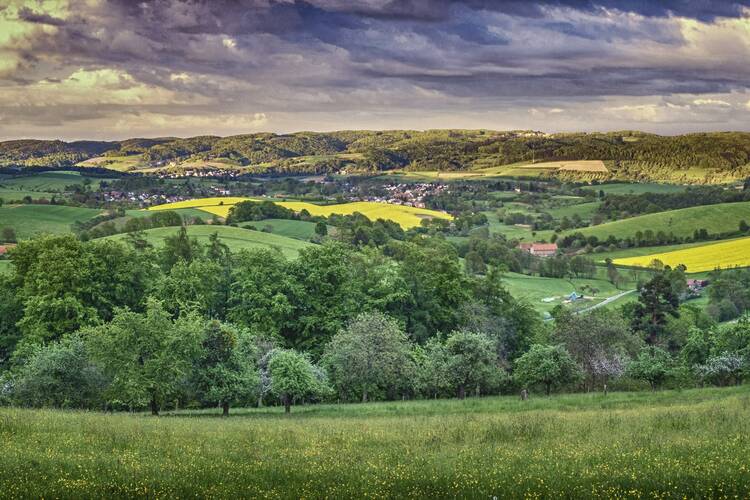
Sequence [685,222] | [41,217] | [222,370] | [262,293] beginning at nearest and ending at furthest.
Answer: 1. [222,370]
2. [262,293]
3. [41,217]
4. [685,222]

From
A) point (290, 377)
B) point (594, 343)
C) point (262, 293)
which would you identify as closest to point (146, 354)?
point (290, 377)

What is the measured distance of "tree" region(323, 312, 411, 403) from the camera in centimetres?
5097

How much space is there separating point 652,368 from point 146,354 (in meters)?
36.9

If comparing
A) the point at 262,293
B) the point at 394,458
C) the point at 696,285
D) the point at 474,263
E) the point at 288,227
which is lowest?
the point at 696,285

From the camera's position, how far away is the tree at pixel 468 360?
50.2 metres

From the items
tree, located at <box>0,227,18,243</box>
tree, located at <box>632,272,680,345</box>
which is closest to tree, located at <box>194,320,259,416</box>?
tree, located at <box>632,272,680,345</box>

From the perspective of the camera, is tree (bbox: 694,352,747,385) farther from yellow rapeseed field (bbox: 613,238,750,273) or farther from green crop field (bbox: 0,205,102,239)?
green crop field (bbox: 0,205,102,239)

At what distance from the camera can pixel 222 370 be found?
4050cm

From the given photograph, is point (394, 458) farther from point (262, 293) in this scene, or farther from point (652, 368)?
point (262, 293)

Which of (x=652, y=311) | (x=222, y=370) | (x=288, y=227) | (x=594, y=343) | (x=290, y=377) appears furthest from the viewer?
(x=288, y=227)

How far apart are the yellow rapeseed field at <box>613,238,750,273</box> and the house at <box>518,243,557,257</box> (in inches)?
670

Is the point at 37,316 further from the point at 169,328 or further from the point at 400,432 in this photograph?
the point at 400,432

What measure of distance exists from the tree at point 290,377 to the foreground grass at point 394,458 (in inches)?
611

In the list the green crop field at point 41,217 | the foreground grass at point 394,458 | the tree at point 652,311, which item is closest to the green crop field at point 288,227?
the green crop field at point 41,217
